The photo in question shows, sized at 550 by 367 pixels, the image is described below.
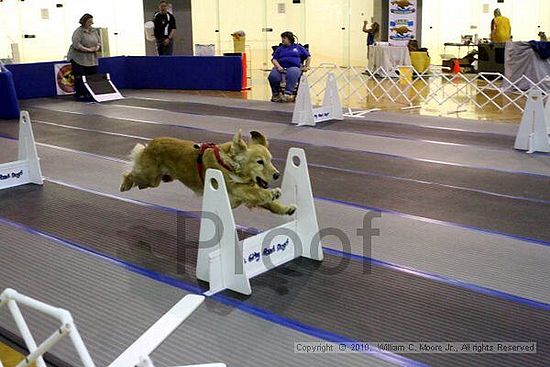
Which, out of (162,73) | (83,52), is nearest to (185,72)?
(162,73)

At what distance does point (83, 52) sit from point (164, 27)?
9.60 ft

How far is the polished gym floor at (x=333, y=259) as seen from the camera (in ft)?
10.5

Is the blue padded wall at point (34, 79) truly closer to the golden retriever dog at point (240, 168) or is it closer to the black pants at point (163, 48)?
the black pants at point (163, 48)

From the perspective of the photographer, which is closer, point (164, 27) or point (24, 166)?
point (24, 166)

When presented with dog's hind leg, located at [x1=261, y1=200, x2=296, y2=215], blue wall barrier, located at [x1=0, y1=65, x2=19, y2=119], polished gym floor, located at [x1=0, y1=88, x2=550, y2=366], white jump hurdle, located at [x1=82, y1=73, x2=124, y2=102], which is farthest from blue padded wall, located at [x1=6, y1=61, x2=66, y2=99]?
dog's hind leg, located at [x1=261, y1=200, x2=296, y2=215]

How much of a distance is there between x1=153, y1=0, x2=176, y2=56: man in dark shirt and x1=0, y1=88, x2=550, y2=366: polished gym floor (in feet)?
26.2

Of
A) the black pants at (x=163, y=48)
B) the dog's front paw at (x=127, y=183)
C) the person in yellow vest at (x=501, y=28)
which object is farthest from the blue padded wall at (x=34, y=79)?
the person in yellow vest at (x=501, y=28)

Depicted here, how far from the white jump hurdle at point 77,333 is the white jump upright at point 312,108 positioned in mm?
7369

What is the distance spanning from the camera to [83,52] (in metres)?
13.0

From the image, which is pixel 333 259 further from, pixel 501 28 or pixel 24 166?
pixel 501 28

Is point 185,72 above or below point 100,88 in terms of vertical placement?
above

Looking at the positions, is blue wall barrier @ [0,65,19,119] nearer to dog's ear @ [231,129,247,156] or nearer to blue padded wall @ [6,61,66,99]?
blue padded wall @ [6,61,66,99]

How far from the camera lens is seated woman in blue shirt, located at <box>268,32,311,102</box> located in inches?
477

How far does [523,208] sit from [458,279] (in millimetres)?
1736
